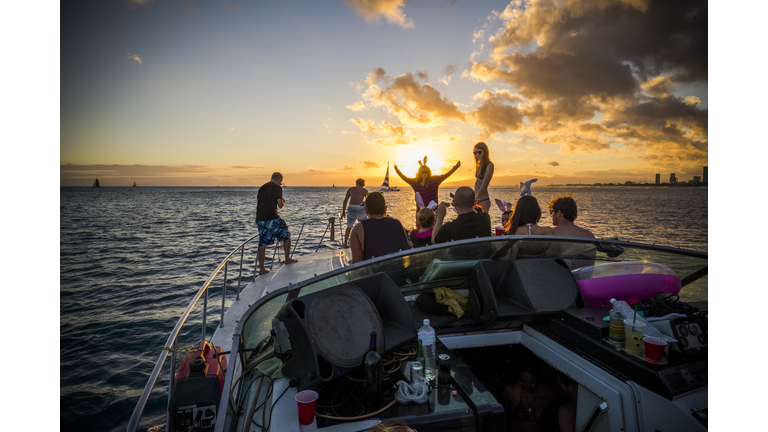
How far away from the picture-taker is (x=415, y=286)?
2.83m

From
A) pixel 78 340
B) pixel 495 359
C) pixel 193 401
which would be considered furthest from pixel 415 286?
pixel 78 340

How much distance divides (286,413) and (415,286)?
1.40 m

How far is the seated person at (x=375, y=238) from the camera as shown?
11.7 feet

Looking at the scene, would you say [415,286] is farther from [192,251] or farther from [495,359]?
[192,251]

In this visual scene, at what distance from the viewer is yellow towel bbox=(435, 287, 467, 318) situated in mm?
2779

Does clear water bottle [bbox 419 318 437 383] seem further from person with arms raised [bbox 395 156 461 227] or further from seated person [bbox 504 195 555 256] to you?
person with arms raised [bbox 395 156 461 227]

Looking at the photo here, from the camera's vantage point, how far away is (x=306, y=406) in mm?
1602

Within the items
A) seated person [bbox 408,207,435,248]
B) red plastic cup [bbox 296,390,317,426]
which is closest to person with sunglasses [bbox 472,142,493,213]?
seated person [bbox 408,207,435,248]

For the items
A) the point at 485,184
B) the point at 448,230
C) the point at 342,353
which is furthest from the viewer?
the point at 485,184

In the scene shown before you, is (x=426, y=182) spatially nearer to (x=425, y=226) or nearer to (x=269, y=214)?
(x=425, y=226)

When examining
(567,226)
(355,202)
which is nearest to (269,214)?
(355,202)

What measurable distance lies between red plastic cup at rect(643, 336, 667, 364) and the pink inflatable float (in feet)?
2.43

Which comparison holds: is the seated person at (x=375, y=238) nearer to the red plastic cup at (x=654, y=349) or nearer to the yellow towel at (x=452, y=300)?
the yellow towel at (x=452, y=300)

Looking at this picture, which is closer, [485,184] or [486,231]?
[486,231]
